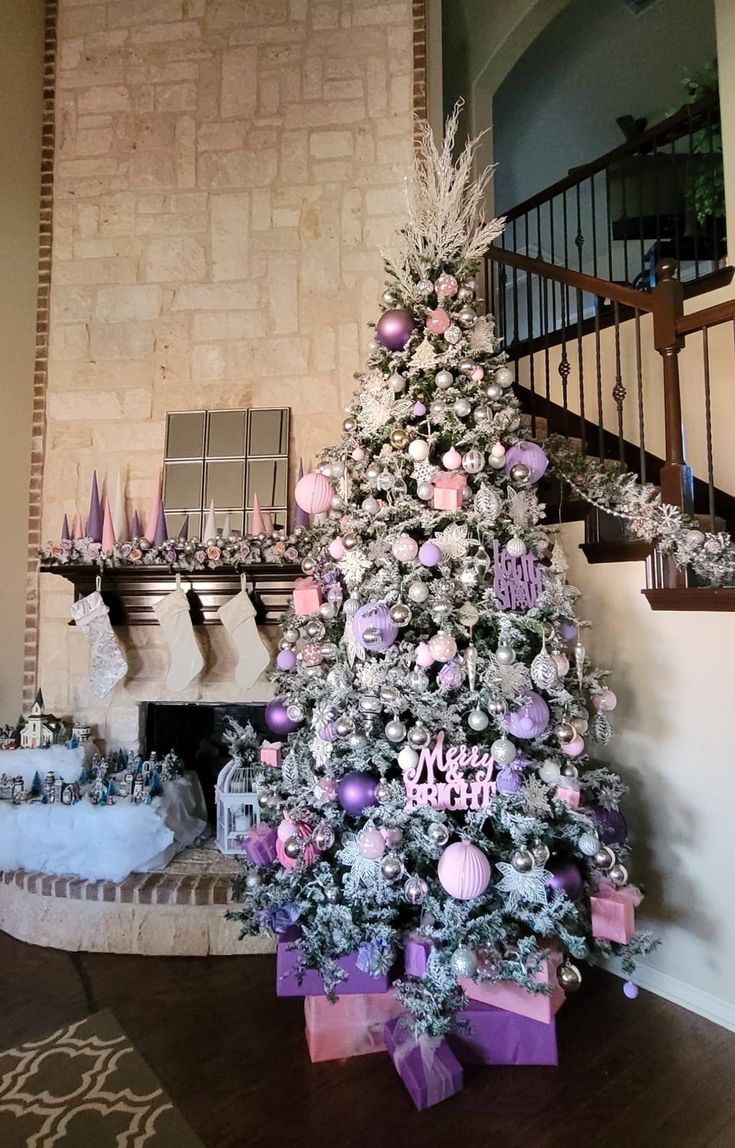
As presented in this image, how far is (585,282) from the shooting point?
242 cm

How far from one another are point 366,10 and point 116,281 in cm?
197

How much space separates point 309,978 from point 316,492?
1.47 meters

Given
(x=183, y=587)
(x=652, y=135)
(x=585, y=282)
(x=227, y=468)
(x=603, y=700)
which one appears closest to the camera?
(x=603, y=700)

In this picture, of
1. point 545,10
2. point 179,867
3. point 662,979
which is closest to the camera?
point 662,979

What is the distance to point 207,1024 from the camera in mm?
2016

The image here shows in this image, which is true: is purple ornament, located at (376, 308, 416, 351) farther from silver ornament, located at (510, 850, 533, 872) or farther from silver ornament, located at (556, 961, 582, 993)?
silver ornament, located at (556, 961, 582, 993)

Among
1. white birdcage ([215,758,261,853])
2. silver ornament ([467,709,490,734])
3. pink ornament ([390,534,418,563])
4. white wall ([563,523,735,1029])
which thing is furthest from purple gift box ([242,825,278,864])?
white wall ([563,523,735,1029])

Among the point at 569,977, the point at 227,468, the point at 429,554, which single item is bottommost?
the point at 569,977

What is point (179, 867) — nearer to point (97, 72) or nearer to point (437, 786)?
point (437, 786)

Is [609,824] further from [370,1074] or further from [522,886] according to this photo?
[370,1074]

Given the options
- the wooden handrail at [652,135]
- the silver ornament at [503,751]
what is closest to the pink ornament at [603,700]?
the silver ornament at [503,751]

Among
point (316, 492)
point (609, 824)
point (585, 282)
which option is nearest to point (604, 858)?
point (609, 824)

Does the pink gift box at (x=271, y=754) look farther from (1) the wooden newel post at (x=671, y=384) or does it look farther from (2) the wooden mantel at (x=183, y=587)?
(1) the wooden newel post at (x=671, y=384)

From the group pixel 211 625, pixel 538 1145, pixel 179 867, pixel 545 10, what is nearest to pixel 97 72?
pixel 545 10
